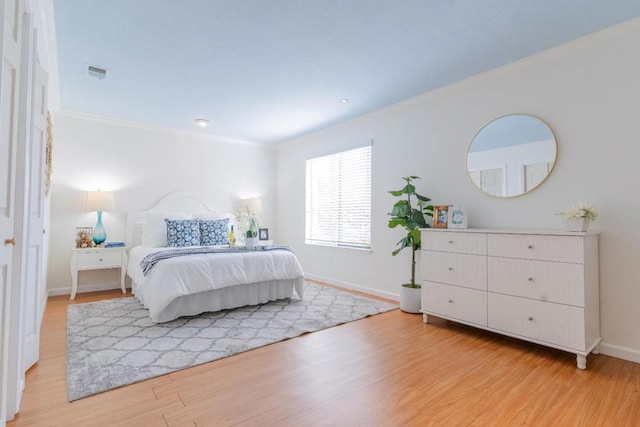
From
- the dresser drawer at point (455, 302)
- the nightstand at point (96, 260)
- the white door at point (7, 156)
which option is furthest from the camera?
the nightstand at point (96, 260)

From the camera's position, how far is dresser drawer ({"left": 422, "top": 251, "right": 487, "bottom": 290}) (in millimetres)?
2926

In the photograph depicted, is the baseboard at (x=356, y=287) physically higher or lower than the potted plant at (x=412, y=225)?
lower

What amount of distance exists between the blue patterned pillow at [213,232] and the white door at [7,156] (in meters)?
3.17

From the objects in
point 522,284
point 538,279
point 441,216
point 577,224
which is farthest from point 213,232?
point 577,224

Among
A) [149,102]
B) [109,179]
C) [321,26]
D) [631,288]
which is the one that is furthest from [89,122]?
[631,288]

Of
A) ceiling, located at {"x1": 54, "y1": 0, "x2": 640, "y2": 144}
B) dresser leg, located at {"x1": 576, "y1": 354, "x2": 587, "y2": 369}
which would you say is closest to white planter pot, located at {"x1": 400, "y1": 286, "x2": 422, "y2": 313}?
dresser leg, located at {"x1": 576, "y1": 354, "x2": 587, "y2": 369}

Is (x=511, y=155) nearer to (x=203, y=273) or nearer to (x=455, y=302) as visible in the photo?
(x=455, y=302)

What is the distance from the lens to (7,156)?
1.46 metres

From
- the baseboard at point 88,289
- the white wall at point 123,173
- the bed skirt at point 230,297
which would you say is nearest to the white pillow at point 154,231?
the white wall at point 123,173

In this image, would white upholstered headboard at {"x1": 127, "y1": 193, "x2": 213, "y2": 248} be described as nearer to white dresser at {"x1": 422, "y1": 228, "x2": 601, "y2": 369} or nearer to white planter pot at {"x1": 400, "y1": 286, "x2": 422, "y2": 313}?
white planter pot at {"x1": 400, "y1": 286, "x2": 422, "y2": 313}

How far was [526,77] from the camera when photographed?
3.03 m

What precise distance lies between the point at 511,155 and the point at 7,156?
3.66 m

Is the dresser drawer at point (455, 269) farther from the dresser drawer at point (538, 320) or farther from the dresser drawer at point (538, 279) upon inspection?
the dresser drawer at point (538, 320)

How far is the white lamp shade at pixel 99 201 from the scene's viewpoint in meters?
4.38
